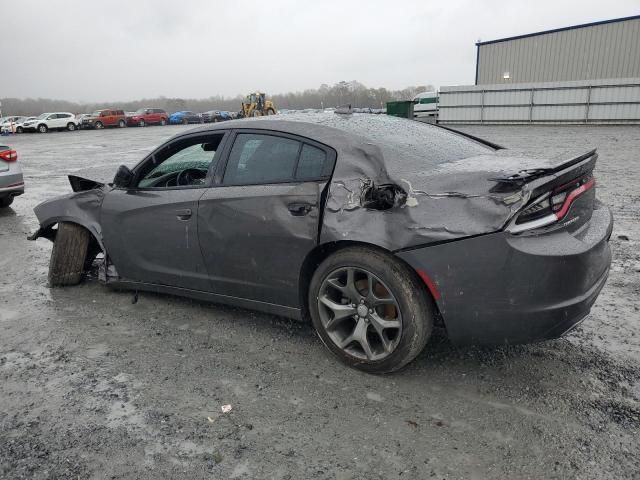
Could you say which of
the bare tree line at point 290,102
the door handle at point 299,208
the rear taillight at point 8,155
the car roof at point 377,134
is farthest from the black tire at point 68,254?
the bare tree line at point 290,102

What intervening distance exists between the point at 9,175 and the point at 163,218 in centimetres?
641

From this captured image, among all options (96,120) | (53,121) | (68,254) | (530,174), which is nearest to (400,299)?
(530,174)

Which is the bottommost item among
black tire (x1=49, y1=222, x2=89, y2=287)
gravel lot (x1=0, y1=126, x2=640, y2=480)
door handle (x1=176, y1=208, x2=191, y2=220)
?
gravel lot (x1=0, y1=126, x2=640, y2=480)

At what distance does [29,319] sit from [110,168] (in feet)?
5.11

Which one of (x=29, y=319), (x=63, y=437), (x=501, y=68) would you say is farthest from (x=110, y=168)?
(x=501, y=68)

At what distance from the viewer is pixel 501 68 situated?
121 feet

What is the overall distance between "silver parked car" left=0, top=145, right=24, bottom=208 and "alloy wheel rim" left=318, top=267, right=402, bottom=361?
7.75 m

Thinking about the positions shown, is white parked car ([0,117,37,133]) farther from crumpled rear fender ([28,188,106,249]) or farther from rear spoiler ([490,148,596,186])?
rear spoiler ([490,148,596,186])

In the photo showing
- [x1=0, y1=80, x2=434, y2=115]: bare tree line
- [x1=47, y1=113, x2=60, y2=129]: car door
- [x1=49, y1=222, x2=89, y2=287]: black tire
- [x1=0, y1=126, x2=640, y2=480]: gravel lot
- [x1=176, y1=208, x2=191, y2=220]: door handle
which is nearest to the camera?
[x1=0, y1=126, x2=640, y2=480]: gravel lot

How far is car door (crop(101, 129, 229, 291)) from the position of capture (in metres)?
3.83

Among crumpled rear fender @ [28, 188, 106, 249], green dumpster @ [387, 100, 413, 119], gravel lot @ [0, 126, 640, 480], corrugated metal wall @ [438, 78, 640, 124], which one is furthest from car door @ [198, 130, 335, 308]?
green dumpster @ [387, 100, 413, 119]

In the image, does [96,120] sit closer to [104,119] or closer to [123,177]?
[104,119]

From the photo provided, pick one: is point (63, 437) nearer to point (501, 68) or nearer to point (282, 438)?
point (282, 438)

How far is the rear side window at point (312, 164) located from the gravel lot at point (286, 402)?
1195 mm
